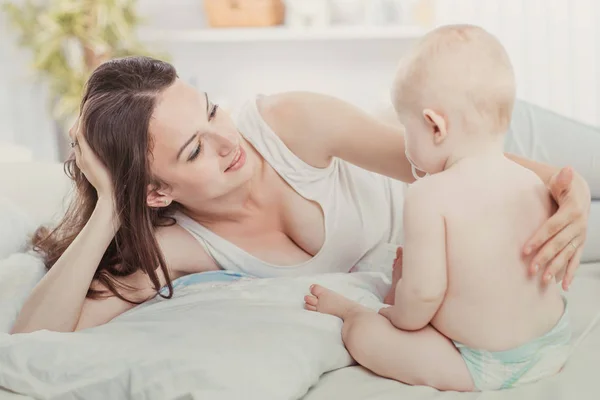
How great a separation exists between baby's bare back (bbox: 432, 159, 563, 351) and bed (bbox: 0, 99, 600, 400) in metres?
0.11

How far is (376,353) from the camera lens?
51.4 inches

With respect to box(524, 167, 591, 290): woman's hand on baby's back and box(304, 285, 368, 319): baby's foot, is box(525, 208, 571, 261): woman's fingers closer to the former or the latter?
box(524, 167, 591, 290): woman's hand on baby's back

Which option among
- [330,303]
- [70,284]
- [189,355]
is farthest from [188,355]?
[70,284]

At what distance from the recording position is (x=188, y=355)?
49.3 inches

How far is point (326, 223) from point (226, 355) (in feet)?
1.96

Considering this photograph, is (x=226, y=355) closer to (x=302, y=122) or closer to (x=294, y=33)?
(x=302, y=122)

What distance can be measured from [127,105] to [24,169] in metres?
0.85

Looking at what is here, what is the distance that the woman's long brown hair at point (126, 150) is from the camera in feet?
5.09

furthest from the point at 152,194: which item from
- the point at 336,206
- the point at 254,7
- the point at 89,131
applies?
the point at 254,7

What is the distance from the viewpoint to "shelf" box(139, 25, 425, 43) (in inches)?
145

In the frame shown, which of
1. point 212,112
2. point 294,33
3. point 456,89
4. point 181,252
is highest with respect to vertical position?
point 456,89

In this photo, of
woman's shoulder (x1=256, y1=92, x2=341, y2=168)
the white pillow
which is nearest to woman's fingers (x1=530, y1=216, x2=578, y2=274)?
woman's shoulder (x1=256, y1=92, x2=341, y2=168)

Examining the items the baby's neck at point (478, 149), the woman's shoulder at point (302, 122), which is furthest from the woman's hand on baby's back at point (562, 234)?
the woman's shoulder at point (302, 122)

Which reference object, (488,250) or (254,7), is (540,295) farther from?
(254,7)
